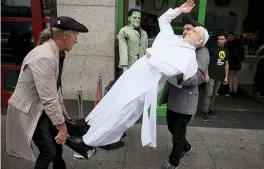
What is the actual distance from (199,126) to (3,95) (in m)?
3.88

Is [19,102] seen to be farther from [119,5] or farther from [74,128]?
[119,5]

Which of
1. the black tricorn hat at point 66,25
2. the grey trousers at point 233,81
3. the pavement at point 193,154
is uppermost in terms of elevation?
the black tricorn hat at point 66,25

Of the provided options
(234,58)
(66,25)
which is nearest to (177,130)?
(66,25)

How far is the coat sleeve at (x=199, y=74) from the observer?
293 cm

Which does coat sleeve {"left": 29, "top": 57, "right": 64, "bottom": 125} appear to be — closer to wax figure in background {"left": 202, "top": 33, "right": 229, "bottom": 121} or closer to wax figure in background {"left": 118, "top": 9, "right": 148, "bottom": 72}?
wax figure in background {"left": 118, "top": 9, "right": 148, "bottom": 72}

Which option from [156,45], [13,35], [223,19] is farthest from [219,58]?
[13,35]

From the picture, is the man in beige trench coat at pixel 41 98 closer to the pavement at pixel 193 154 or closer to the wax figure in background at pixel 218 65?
the pavement at pixel 193 154

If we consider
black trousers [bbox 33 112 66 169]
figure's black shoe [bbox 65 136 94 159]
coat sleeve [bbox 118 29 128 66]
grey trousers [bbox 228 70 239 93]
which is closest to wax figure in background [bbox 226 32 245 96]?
grey trousers [bbox 228 70 239 93]

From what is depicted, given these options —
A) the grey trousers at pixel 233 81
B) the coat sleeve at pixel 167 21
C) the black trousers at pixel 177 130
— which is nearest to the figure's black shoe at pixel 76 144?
the black trousers at pixel 177 130

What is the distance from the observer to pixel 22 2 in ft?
16.9

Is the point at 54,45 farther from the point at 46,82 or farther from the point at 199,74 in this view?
the point at 199,74

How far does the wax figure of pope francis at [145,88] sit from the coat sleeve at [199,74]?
94 millimetres

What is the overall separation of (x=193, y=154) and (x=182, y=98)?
3.81 ft

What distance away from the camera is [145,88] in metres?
2.87
